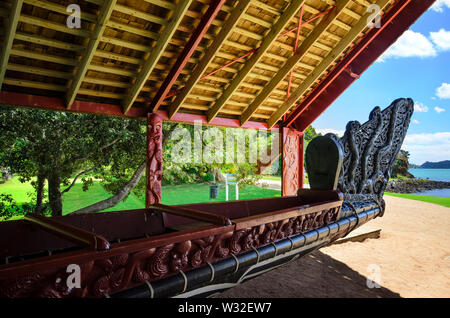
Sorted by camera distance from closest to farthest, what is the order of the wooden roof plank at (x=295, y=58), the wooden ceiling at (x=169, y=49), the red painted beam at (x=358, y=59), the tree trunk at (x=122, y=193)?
the wooden ceiling at (x=169, y=49)
the wooden roof plank at (x=295, y=58)
the red painted beam at (x=358, y=59)
the tree trunk at (x=122, y=193)

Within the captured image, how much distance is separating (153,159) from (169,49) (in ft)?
5.36

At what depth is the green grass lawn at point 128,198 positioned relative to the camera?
26.9 ft

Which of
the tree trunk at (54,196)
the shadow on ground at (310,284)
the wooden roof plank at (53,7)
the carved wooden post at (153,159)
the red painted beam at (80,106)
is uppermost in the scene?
the wooden roof plank at (53,7)

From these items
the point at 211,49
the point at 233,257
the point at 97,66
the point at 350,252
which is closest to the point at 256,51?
the point at 211,49

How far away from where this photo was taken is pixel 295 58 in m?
4.82

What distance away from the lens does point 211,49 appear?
3.99m

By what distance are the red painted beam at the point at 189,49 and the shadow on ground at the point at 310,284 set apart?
9.19ft

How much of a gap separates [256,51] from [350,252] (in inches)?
131

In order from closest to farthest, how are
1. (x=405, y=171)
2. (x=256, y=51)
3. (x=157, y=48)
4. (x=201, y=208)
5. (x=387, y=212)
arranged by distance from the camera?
1. (x=201, y=208)
2. (x=157, y=48)
3. (x=256, y=51)
4. (x=387, y=212)
5. (x=405, y=171)

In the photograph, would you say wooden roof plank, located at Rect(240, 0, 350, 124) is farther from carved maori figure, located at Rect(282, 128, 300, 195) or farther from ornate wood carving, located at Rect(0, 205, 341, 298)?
ornate wood carving, located at Rect(0, 205, 341, 298)

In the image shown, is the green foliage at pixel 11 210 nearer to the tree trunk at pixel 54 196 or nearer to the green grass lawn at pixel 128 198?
the tree trunk at pixel 54 196

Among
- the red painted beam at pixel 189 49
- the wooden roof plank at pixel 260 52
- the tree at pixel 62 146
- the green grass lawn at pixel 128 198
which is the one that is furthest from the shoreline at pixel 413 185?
the red painted beam at pixel 189 49

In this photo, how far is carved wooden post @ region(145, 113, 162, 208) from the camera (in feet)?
14.8

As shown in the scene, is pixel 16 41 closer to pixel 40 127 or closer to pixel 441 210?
pixel 40 127
